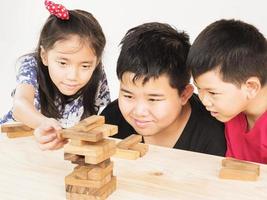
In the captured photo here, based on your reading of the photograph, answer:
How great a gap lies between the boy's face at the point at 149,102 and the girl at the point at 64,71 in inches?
10.3

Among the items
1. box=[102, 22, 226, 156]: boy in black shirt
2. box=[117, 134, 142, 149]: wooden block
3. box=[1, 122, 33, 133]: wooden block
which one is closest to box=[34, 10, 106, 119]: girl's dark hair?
box=[102, 22, 226, 156]: boy in black shirt

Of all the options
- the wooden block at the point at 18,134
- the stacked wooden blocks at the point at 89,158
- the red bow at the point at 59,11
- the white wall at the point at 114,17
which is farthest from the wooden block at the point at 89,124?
the white wall at the point at 114,17

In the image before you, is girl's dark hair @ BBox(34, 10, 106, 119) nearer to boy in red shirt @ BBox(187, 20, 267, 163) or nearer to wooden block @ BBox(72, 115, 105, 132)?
boy in red shirt @ BBox(187, 20, 267, 163)

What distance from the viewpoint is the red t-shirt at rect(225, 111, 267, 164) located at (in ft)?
3.57

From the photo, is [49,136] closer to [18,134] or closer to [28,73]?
[18,134]

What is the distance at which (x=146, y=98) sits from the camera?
1.08m

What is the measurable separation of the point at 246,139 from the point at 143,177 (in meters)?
0.47

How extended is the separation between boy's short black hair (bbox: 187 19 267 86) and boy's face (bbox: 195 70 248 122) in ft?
0.04

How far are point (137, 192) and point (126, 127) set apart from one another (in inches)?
22.9

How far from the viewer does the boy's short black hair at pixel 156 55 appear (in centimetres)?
109

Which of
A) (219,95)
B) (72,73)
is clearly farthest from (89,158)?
(72,73)

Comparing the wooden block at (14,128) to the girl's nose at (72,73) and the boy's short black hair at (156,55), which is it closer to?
the boy's short black hair at (156,55)

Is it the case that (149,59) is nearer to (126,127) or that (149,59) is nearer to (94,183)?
(126,127)

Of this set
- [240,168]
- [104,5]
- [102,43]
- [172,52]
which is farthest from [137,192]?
[104,5]
